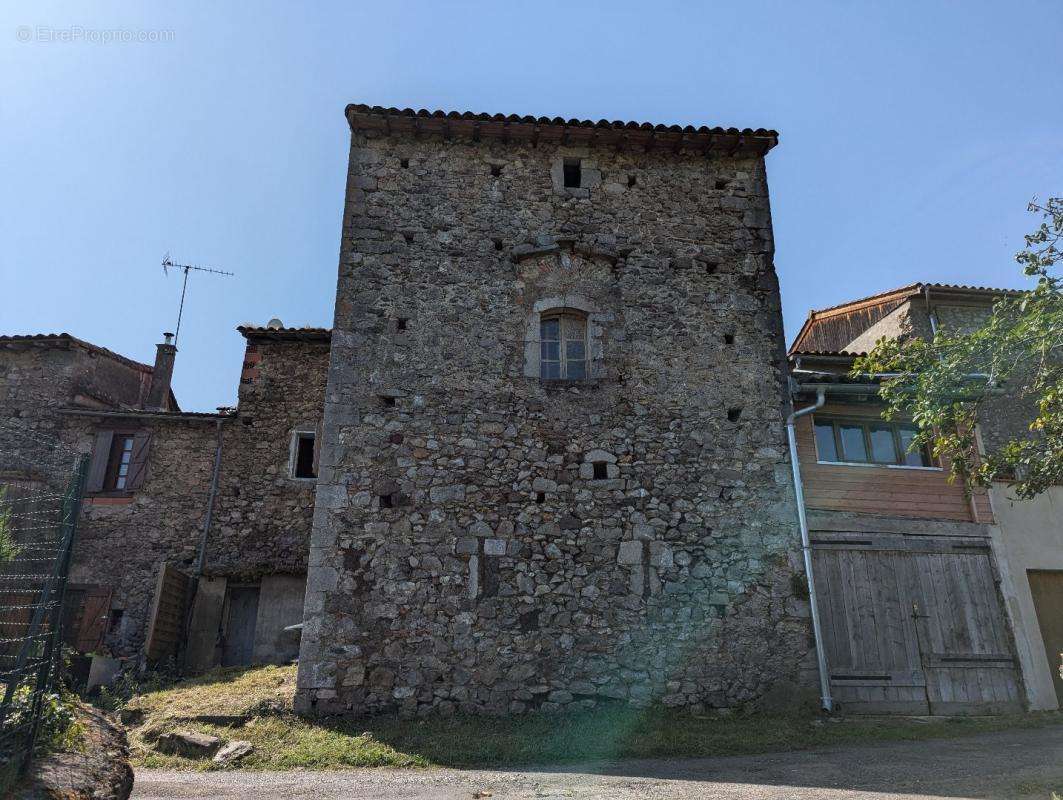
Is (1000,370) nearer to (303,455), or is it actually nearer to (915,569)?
(915,569)

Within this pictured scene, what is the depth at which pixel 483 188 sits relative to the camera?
1117cm

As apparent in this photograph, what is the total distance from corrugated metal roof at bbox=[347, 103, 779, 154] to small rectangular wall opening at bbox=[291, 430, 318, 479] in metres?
5.93

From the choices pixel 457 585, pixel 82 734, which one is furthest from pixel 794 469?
pixel 82 734

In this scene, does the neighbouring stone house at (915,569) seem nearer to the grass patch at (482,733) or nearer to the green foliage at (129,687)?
the grass patch at (482,733)

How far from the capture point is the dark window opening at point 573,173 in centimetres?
1149

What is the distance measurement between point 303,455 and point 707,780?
1003cm

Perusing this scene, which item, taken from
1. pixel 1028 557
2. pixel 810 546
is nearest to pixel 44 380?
pixel 810 546

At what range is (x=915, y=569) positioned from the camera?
10.5 meters

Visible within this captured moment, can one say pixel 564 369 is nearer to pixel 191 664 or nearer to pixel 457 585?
pixel 457 585

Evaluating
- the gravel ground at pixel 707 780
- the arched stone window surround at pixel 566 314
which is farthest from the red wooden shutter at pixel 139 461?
the arched stone window surround at pixel 566 314

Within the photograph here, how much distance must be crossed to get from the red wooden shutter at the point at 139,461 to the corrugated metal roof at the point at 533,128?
740 centimetres

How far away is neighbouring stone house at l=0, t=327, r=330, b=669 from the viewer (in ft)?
43.1

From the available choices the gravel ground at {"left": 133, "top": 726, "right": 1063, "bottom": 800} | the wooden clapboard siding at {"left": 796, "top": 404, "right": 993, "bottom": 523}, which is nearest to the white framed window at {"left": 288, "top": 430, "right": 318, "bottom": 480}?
the gravel ground at {"left": 133, "top": 726, "right": 1063, "bottom": 800}

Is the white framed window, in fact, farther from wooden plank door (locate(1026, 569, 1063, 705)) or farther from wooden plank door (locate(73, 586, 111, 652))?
wooden plank door (locate(1026, 569, 1063, 705))
